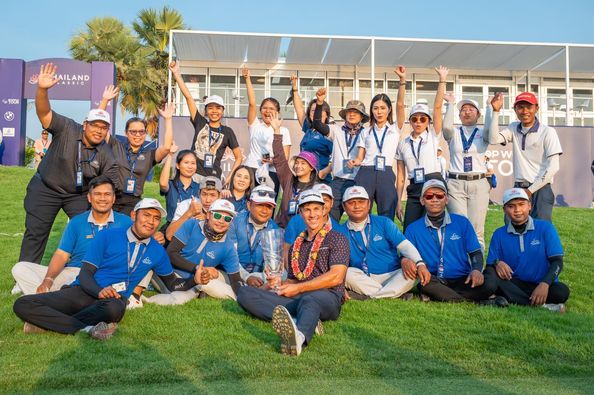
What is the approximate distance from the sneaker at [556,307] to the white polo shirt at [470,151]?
5.91 feet

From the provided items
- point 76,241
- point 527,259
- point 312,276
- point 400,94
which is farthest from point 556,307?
point 76,241

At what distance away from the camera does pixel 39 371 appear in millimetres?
4289

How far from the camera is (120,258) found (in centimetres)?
561

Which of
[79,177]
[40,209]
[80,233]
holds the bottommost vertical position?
[80,233]

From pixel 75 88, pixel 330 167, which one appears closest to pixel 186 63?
pixel 75 88

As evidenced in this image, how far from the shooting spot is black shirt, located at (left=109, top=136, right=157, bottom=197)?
7.00 meters

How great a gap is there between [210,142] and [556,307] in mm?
4835

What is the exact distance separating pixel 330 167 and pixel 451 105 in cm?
183

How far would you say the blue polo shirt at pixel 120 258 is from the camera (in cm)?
554

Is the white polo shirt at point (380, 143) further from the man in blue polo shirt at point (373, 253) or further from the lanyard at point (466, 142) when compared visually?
the man in blue polo shirt at point (373, 253)

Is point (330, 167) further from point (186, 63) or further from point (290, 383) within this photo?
point (186, 63)

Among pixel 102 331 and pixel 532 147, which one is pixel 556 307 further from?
pixel 102 331

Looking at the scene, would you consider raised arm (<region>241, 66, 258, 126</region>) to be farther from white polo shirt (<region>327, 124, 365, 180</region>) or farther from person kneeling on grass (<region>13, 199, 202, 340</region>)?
person kneeling on grass (<region>13, 199, 202, 340</region>)

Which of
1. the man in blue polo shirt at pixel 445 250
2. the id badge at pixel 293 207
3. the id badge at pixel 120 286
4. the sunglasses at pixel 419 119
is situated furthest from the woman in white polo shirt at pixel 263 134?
the id badge at pixel 120 286
